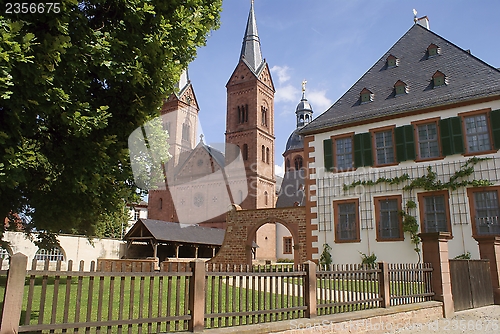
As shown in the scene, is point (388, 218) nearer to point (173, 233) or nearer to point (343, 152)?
point (343, 152)

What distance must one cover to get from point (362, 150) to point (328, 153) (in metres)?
1.53

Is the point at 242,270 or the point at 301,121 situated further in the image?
the point at 301,121

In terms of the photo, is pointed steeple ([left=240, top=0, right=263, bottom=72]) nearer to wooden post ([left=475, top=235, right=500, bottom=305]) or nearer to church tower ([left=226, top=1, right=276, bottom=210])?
church tower ([left=226, top=1, right=276, bottom=210])

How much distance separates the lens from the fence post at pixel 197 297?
5.47 m

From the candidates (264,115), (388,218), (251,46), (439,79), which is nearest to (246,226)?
(388,218)

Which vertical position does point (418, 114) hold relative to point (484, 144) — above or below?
above

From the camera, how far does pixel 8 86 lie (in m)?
4.90

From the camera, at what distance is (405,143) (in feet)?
53.4

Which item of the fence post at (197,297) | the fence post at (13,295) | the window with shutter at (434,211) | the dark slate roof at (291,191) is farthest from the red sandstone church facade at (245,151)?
the fence post at (13,295)

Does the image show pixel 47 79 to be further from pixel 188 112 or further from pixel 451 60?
pixel 188 112

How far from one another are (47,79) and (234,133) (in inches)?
1623

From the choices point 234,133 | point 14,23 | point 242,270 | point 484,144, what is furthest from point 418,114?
point 234,133

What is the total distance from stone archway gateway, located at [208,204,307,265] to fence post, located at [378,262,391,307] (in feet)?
31.6

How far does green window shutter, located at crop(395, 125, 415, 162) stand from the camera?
16.1 metres
